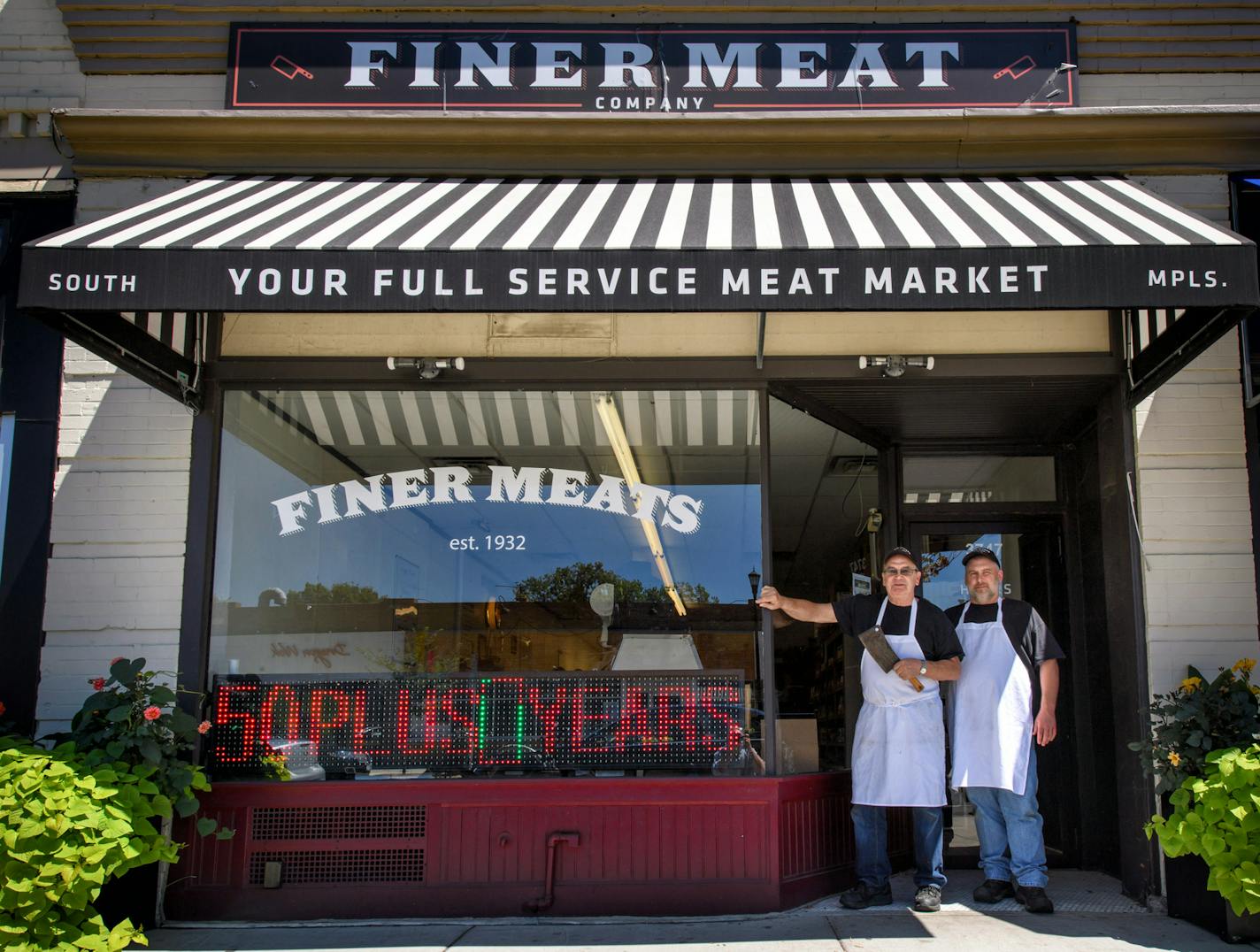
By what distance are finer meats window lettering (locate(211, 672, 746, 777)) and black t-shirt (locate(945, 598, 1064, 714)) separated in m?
1.38

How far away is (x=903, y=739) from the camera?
19.2 ft

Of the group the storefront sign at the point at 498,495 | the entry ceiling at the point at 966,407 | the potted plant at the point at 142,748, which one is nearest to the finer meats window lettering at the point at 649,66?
the entry ceiling at the point at 966,407

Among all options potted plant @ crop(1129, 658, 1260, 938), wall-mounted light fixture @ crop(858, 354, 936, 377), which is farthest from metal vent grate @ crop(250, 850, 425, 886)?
potted plant @ crop(1129, 658, 1260, 938)

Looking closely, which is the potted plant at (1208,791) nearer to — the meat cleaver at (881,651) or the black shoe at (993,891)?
the black shoe at (993,891)

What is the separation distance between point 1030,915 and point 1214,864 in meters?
1.03

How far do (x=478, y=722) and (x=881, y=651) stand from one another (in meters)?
2.15

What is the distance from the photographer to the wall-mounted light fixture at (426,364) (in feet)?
21.1

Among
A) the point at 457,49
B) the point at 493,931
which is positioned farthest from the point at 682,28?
the point at 493,931

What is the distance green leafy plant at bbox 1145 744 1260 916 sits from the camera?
4914 mm

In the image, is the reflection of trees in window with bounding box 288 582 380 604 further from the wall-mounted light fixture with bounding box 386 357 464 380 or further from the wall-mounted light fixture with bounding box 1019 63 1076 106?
the wall-mounted light fixture with bounding box 1019 63 1076 106

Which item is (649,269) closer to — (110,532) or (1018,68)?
(1018,68)

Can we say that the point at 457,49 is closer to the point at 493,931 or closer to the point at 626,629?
the point at 626,629

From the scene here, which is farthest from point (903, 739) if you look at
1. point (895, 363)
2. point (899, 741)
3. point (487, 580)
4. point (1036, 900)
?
point (487, 580)

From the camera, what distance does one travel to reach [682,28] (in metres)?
6.90
